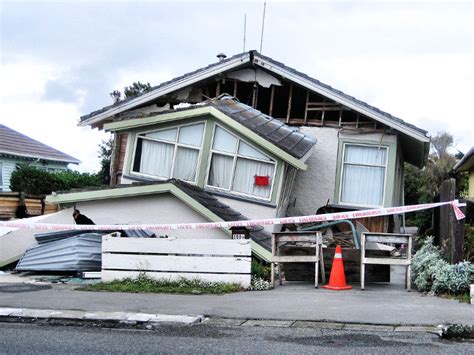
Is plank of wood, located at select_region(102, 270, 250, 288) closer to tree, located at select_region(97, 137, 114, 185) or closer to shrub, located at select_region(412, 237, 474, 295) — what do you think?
shrub, located at select_region(412, 237, 474, 295)

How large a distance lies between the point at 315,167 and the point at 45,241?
27.5 feet

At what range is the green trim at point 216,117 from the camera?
1340cm

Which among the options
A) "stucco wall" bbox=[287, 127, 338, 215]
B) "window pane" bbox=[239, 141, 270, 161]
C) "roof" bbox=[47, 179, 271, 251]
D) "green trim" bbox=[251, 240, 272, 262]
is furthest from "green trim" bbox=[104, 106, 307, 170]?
"stucco wall" bbox=[287, 127, 338, 215]

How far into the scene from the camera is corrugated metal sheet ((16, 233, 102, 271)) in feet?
38.2

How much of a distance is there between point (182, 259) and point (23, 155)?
29132 millimetres

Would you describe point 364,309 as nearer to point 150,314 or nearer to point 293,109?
point 150,314

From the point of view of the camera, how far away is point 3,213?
20.6m

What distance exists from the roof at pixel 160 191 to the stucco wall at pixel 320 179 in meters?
4.12

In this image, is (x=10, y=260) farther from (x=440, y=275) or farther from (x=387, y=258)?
(x=440, y=275)

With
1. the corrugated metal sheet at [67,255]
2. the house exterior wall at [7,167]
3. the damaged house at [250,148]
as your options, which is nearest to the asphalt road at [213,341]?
the corrugated metal sheet at [67,255]

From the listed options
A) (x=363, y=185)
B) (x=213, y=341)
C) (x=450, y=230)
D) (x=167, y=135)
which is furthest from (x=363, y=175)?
(x=213, y=341)

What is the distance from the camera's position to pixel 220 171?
14430mm

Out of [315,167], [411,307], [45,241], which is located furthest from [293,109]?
[411,307]

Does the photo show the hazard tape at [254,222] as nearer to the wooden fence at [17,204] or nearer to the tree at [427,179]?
the wooden fence at [17,204]
